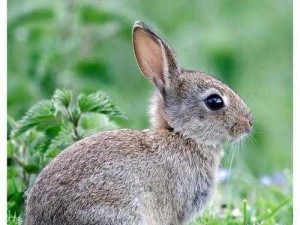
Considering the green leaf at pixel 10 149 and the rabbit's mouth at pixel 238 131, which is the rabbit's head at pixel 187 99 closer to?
the rabbit's mouth at pixel 238 131

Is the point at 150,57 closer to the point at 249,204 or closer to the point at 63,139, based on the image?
the point at 63,139

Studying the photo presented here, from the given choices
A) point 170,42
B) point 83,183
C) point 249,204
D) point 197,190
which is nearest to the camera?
point 83,183

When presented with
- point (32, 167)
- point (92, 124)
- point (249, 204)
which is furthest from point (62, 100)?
point (249, 204)

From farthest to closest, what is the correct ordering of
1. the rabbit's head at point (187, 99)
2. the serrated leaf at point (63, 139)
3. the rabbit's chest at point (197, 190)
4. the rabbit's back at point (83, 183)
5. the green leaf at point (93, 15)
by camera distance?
the green leaf at point (93, 15)
the serrated leaf at point (63, 139)
the rabbit's head at point (187, 99)
the rabbit's chest at point (197, 190)
the rabbit's back at point (83, 183)

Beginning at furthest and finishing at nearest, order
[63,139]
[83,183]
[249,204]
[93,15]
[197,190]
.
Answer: [93,15] → [249,204] → [63,139] → [197,190] → [83,183]

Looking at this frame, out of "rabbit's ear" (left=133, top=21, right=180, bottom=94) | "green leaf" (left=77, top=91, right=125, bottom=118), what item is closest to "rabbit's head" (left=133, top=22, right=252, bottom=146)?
"rabbit's ear" (left=133, top=21, right=180, bottom=94)

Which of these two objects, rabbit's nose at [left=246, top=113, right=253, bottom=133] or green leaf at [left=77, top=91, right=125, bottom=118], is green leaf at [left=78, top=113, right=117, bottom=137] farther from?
rabbit's nose at [left=246, top=113, right=253, bottom=133]

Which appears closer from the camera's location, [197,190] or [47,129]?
[197,190]

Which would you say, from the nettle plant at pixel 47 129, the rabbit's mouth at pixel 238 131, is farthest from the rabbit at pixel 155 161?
the nettle plant at pixel 47 129
